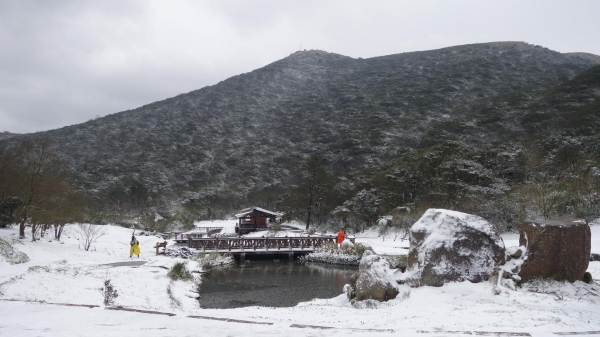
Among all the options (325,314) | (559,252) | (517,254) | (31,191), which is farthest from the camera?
(31,191)

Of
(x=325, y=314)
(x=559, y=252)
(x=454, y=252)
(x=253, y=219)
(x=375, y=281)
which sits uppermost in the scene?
(x=559, y=252)

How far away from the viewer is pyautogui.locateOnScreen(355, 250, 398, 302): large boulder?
10.1m

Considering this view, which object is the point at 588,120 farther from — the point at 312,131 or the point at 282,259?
the point at 312,131

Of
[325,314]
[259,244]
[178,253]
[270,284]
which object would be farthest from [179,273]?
[259,244]

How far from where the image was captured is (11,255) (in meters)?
15.1

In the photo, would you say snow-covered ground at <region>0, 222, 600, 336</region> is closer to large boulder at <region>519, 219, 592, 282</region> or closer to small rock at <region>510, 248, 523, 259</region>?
large boulder at <region>519, 219, 592, 282</region>

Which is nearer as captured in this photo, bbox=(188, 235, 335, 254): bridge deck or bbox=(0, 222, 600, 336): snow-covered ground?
bbox=(0, 222, 600, 336): snow-covered ground

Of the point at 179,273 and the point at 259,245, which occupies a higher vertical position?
the point at 259,245

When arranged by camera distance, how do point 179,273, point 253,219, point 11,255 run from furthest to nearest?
point 253,219 → point 179,273 → point 11,255

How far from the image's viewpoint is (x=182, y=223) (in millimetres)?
44594

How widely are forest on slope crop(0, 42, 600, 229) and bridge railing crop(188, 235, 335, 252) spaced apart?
826 centimetres

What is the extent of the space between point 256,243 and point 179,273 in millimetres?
10630

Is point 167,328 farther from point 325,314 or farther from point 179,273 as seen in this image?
point 179,273

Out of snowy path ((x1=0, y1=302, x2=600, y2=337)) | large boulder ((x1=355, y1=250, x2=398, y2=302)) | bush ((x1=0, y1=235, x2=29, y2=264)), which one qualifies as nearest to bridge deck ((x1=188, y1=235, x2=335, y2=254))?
bush ((x1=0, y1=235, x2=29, y2=264))
